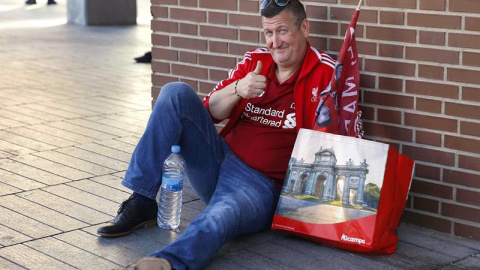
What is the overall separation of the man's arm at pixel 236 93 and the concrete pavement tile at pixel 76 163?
122 centimetres

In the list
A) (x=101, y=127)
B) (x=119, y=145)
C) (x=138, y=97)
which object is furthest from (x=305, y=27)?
(x=138, y=97)

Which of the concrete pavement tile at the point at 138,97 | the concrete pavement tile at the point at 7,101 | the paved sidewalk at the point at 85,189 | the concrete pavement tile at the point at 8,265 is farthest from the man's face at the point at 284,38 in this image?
the concrete pavement tile at the point at 7,101

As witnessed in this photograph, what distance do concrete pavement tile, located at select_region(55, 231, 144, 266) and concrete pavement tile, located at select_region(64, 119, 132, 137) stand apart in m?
2.13

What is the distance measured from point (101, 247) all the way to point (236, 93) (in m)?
0.93

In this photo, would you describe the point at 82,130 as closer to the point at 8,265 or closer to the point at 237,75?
the point at 237,75

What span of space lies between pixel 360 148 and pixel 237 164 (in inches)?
24.6

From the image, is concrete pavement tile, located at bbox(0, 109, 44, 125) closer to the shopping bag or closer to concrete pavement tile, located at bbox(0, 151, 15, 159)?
concrete pavement tile, located at bbox(0, 151, 15, 159)

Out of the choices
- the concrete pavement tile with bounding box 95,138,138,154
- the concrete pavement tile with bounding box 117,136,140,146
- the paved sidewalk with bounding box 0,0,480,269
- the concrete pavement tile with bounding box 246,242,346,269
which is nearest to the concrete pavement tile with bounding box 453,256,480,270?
the paved sidewalk with bounding box 0,0,480,269

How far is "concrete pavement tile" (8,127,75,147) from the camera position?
5.62 meters

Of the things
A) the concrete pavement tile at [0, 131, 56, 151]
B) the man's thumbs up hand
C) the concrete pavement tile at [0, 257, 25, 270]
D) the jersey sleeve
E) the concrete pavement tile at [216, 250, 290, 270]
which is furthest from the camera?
the concrete pavement tile at [0, 131, 56, 151]

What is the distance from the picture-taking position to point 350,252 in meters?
3.74

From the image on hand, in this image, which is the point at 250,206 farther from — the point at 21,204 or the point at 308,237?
the point at 21,204

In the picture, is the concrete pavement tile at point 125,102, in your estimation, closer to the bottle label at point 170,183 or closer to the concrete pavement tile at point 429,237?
the bottle label at point 170,183

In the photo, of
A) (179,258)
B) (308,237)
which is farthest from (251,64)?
(179,258)
